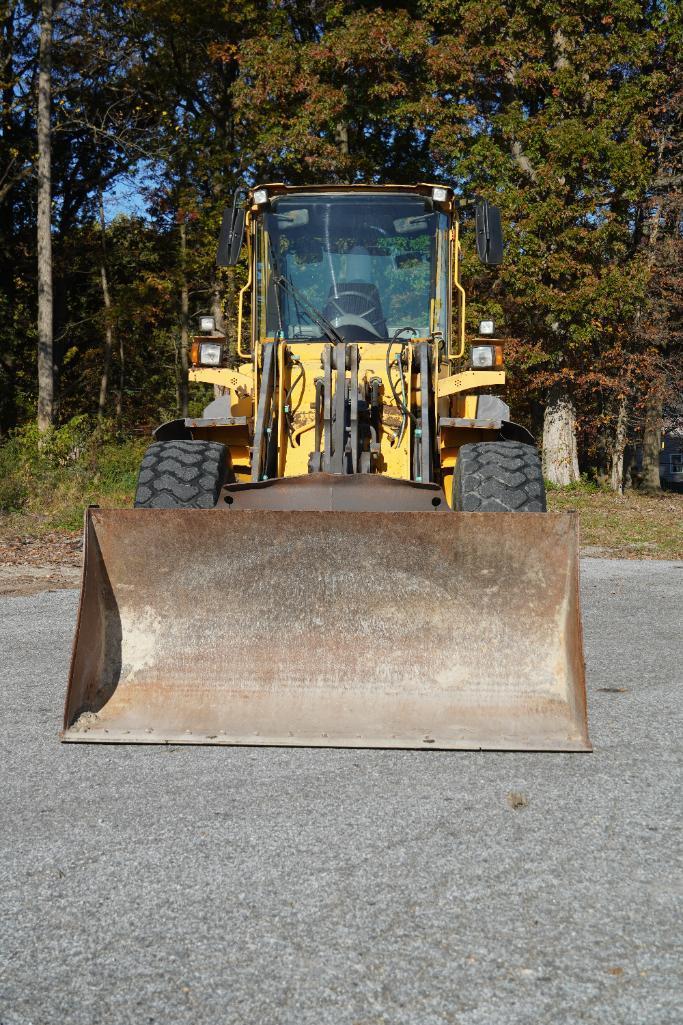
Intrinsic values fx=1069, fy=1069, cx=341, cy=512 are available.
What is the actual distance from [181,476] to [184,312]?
2057 cm

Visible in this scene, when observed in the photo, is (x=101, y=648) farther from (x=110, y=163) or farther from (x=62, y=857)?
(x=110, y=163)

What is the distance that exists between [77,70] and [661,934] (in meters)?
23.0

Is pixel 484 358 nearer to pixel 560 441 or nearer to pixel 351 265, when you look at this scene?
pixel 351 265

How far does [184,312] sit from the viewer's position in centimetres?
2573

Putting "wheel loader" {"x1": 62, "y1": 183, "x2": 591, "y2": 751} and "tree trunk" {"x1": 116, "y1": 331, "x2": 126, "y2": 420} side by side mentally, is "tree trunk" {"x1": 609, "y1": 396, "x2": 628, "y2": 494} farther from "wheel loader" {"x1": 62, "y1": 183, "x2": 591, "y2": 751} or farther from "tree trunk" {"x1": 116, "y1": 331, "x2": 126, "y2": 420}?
"wheel loader" {"x1": 62, "y1": 183, "x2": 591, "y2": 751}

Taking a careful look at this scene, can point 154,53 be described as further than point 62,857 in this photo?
Yes

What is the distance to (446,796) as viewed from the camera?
3484 millimetres

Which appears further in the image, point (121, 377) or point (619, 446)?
point (121, 377)

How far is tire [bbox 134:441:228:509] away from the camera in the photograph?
19.1 ft

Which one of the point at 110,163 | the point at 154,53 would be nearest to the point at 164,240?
the point at 110,163

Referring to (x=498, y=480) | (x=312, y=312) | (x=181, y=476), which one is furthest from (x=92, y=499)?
(x=498, y=480)

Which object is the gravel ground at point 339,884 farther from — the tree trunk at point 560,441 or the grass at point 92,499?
the tree trunk at point 560,441

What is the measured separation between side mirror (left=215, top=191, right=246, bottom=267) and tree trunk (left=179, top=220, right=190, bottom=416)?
16.4 meters

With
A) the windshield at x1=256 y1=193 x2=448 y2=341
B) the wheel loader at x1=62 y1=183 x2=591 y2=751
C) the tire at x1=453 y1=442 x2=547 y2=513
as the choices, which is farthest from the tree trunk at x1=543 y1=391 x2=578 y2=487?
the wheel loader at x1=62 y1=183 x2=591 y2=751
